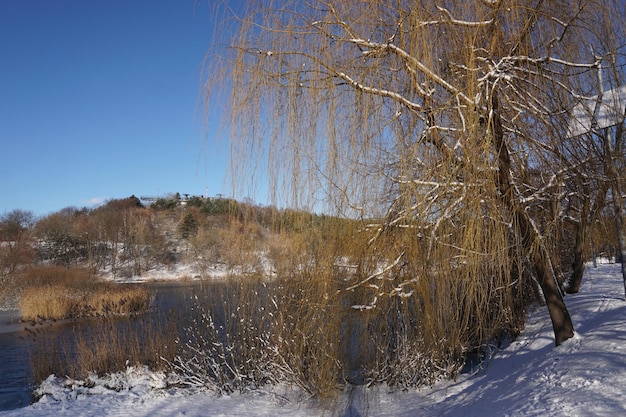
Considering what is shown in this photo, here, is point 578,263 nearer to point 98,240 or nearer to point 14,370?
point 14,370

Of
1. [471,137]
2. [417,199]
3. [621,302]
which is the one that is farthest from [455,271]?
[621,302]

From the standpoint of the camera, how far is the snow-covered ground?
140 inches

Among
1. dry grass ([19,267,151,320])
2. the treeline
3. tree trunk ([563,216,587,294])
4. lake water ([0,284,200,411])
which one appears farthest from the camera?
the treeline

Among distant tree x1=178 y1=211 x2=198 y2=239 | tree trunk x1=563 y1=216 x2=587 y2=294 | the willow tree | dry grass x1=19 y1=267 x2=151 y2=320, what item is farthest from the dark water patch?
tree trunk x1=563 y1=216 x2=587 y2=294

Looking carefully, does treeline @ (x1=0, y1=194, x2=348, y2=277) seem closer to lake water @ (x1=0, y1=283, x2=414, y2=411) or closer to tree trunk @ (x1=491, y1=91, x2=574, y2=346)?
lake water @ (x1=0, y1=283, x2=414, y2=411)

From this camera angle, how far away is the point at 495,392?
464 centimetres

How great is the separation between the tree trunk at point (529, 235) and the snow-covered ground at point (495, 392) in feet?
0.64

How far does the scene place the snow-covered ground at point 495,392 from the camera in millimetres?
3545

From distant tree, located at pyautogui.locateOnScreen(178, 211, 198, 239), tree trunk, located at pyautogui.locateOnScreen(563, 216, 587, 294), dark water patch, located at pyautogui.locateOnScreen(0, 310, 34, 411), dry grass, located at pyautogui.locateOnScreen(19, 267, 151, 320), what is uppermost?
distant tree, located at pyautogui.locateOnScreen(178, 211, 198, 239)

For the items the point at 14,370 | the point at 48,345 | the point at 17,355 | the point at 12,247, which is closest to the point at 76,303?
the point at 17,355

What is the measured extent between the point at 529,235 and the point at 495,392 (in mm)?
1698

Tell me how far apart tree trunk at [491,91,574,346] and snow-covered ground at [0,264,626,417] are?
0.64 ft

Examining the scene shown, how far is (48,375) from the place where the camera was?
26.4 ft

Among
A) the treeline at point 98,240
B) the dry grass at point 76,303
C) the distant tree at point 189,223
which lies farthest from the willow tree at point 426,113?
the treeline at point 98,240
